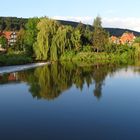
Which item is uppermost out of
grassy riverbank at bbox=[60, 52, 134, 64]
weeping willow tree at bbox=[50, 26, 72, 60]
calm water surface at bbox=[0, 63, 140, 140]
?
weeping willow tree at bbox=[50, 26, 72, 60]

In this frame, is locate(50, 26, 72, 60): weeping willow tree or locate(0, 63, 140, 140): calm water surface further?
locate(50, 26, 72, 60): weeping willow tree

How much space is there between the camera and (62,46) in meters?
43.3

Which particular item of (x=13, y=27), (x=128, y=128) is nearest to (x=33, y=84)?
(x=128, y=128)

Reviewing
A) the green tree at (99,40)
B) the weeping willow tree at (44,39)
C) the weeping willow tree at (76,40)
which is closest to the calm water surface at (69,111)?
the weeping willow tree at (44,39)

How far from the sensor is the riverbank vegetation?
136 ft

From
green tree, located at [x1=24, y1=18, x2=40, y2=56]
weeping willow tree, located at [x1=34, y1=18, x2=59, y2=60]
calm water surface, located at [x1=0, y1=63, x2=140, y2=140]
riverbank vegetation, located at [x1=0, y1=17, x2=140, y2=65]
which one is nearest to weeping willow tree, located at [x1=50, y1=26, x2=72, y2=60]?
riverbank vegetation, located at [x1=0, y1=17, x2=140, y2=65]

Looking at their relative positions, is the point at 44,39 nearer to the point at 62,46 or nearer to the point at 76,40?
the point at 62,46

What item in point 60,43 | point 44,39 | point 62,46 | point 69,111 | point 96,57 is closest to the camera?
point 69,111

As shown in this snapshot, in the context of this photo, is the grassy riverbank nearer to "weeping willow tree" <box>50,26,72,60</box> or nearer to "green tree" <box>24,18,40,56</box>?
"weeping willow tree" <box>50,26,72,60</box>

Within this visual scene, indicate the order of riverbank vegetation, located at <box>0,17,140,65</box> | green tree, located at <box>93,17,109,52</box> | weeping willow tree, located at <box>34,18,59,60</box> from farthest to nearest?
green tree, located at <box>93,17,109,52</box>
riverbank vegetation, located at <box>0,17,140,65</box>
weeping willow tree, located at <box>34,18,59,60</box>

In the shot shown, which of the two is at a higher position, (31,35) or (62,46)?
(31,35)

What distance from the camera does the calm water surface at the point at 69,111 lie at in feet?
34.3

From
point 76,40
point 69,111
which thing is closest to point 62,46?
point 76,40

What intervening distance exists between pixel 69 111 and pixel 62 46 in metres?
30.1
